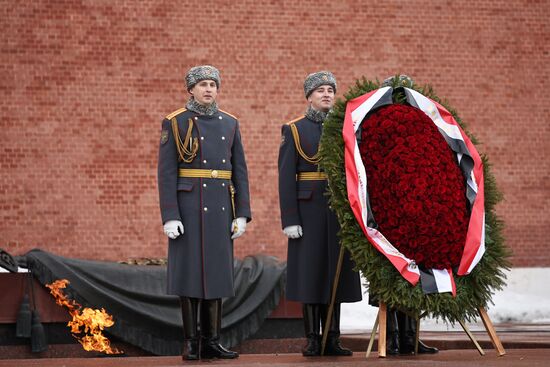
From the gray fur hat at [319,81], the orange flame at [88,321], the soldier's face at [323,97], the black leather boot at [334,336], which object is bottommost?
the orange flame at [88,321]

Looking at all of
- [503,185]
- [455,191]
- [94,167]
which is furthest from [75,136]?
[455,191]

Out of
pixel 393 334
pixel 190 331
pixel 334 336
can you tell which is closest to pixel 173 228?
pixel 190 331

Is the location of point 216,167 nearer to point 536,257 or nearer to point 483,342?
point 483,342

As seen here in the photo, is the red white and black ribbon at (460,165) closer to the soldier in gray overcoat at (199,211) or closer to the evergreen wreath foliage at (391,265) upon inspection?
the evergreen wreath foliage at (391,265)

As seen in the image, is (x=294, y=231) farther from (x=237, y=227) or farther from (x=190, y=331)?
(x=190, y=331)

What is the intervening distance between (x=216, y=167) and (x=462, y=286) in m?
1.42

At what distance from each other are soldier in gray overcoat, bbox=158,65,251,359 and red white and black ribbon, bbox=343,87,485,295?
0.73m

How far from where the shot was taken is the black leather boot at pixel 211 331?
5254 millimetres

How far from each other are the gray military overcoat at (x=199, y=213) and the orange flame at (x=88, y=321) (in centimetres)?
252

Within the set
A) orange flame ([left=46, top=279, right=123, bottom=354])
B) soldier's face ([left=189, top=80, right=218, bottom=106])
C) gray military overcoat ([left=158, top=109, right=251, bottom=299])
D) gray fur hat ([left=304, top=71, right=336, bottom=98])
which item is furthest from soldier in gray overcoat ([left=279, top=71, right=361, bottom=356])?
orange flame ([left=46, top=279, right=123, bottom=354])

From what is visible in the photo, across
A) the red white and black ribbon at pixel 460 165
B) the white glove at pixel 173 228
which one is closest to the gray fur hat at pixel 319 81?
the red white and black ribbon at pixel 460 165

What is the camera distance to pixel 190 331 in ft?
17.2

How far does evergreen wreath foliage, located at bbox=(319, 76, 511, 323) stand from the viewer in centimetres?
488

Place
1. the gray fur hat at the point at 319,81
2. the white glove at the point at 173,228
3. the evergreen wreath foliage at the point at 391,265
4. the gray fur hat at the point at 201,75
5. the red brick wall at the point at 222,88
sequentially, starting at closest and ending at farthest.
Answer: the evergreen wreath foliage at the point at 391,265 < the white glove at the point at 173,228 < the gray fur hat at the point at 201,75 < the gray fur hat at the point at 319,81 < the red brick wall at the point at 222,88
